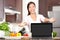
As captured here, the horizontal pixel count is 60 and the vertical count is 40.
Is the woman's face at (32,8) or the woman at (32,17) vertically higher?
the woman's face at (32,8)

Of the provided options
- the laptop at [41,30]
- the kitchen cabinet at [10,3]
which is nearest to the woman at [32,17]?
the kitchen cabinet at [10,3]

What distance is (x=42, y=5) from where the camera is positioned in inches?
97.3

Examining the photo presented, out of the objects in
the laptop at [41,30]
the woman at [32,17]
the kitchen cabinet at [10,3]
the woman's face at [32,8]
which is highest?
the kitchen cabinet at [10,3]

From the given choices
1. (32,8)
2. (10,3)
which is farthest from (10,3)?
(32,8)

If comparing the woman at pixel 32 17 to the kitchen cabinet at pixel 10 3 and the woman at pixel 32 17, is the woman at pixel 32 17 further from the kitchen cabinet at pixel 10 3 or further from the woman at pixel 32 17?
the kitchen cabinet at pixel 10 3

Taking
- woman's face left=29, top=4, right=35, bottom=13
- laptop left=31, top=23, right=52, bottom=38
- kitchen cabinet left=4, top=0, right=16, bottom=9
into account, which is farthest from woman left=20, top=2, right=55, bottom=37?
laptop left=31, top=23, right=52, bottom=38

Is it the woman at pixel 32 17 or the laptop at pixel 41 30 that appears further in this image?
the woman at pixel 32 17

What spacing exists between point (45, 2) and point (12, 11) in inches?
21.2

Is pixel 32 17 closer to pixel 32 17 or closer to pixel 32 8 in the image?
pixel 32 17

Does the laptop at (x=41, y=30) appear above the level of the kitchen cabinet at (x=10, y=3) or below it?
below

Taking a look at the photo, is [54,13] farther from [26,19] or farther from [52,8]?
[26,19]

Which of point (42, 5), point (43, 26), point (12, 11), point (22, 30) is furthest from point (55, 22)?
point (43, 26)

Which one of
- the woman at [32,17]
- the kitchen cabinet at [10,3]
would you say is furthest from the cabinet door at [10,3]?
the woman at [32,17]

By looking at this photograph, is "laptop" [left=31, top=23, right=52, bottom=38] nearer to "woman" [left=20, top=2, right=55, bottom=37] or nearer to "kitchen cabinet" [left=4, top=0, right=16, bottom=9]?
"woman" [left=20, top=2, right=55, bottom=37]
